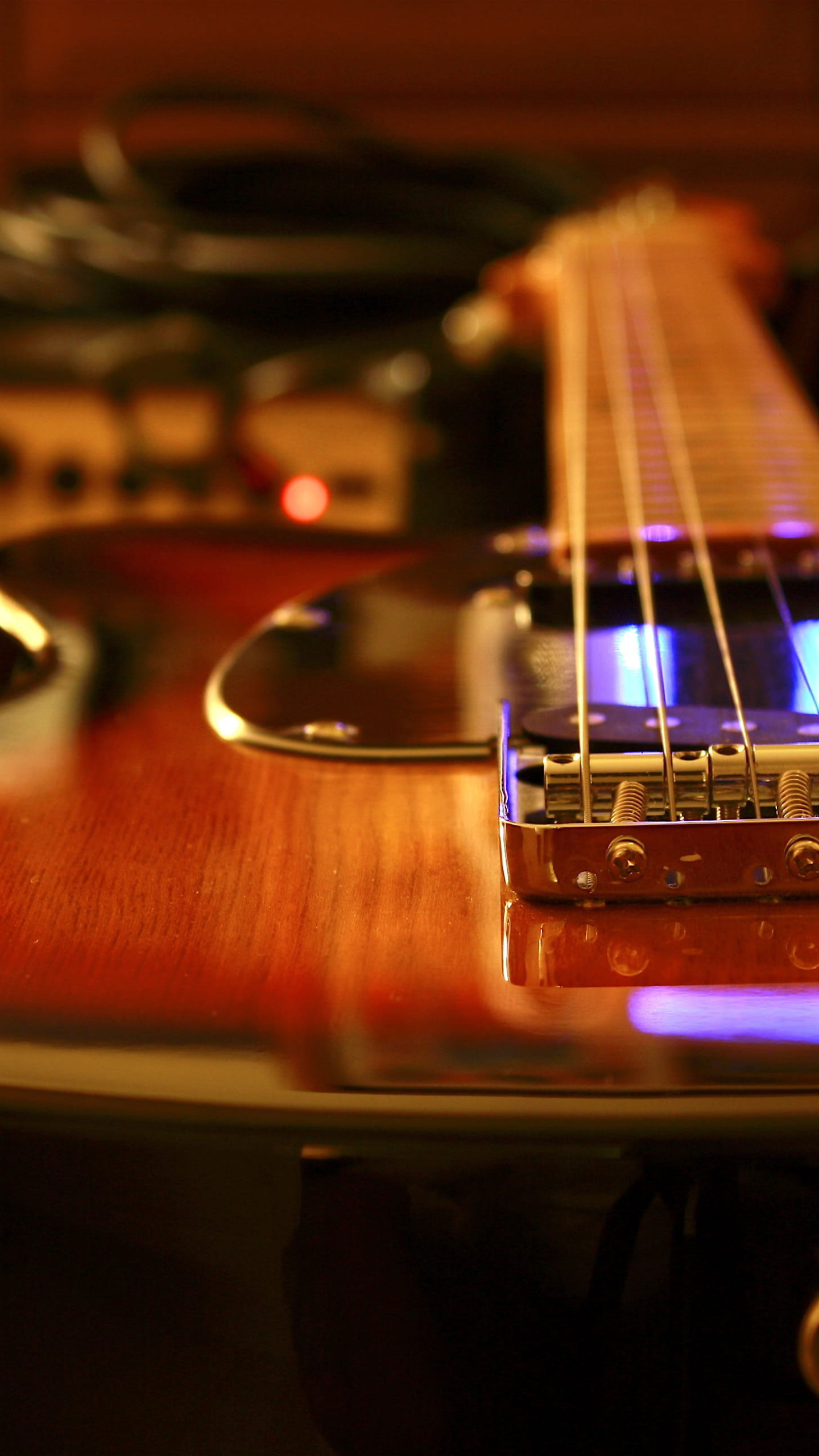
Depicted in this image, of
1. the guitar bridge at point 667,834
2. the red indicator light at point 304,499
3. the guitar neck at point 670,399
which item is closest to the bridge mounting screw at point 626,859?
the guitar bridge at point 667,834

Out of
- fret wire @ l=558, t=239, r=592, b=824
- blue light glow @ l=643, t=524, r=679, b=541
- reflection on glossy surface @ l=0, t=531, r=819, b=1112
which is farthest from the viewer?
blue light glow @ l=643, t=524, r=679, b=541

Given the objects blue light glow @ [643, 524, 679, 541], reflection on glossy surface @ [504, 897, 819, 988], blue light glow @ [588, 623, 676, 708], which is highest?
blue light glow @ [643, 524, 679, 541]

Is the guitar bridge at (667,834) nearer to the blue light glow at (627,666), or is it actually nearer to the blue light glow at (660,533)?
the blue light glow at (627,666)

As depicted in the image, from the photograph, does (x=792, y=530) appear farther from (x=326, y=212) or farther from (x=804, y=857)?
(x=326, y=212)

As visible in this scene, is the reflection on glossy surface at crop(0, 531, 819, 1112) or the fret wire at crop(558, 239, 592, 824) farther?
the fret wire at crop(558, 239, 592, 824)

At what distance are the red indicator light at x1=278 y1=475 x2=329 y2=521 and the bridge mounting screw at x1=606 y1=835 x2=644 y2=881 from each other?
27.9 inches

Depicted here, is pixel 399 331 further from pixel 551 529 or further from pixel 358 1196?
pixel 358 1196

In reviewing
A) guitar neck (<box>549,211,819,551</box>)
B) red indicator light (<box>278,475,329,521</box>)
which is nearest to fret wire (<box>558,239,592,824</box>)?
guitar neck (<box>549,211,819,551</box>)

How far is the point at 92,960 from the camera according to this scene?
29 cm

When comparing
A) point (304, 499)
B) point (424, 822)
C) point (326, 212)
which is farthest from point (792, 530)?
point (326, 212)

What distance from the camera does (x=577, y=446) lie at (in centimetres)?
66

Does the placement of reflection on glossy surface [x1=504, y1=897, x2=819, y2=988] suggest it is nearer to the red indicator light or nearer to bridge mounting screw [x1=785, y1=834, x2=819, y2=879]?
bridge mounting screw [x1=785, y1=834, x2=819, y2=879]

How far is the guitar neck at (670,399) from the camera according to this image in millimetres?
581

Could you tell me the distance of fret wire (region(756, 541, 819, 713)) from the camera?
16.1 inches
